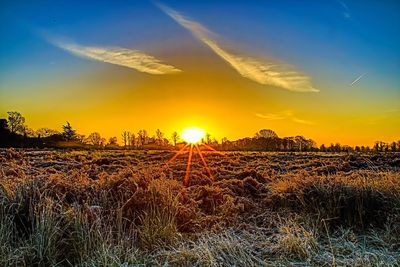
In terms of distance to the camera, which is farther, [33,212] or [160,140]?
[160,140]

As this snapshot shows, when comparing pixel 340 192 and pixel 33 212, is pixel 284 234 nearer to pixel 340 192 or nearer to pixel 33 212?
pixel 340 192

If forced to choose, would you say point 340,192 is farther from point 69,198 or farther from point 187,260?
point 69,198

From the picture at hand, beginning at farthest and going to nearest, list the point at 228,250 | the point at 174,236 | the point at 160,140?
the point at 160,140, the point at 174,236, the point at 228,250

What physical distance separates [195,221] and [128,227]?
4.05ft

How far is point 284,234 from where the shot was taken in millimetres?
5812

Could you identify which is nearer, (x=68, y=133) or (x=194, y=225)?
(x=194, y=225)

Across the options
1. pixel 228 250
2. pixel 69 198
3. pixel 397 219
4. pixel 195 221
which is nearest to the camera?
pixel 228 250

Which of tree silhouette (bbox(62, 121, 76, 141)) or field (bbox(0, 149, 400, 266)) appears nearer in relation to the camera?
field (bbox(0, 149, 400, 266))

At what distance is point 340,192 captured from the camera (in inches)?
293

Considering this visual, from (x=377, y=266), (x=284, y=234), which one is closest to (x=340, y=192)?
(x=284, y=234)

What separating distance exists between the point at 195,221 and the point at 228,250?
1748 mm

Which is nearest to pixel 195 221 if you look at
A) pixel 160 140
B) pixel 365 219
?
pixel 365 219

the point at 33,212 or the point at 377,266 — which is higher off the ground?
the point at 33,212

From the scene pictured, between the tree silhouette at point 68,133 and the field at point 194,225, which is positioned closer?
the field at point 194,225
